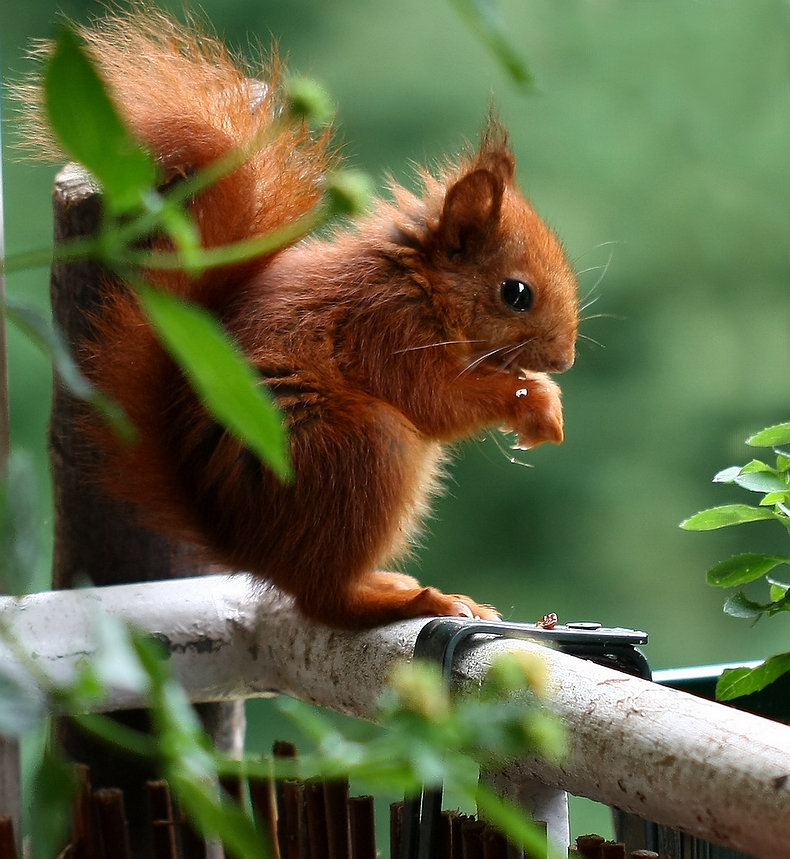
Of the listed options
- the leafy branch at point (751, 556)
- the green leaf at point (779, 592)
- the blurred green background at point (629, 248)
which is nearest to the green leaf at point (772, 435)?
the leafy branch at point (751, 556)

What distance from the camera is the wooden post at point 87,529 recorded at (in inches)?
42.6

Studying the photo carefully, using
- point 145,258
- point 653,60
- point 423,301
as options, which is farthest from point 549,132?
point 145,258

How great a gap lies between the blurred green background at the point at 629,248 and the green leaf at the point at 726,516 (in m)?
1.63

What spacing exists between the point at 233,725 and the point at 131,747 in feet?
3.73

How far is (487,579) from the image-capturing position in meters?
2.60

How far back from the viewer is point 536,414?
1068mm

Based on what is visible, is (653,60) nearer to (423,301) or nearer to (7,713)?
(423,301)

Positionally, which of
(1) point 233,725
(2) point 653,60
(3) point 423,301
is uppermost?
(2) point 653,60

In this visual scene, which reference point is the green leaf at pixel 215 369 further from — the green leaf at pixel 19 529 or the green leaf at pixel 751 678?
the green leaf at pixel 751 678

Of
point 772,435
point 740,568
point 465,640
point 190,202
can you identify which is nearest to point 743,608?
point 740,568

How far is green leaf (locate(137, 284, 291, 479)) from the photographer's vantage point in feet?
0.50

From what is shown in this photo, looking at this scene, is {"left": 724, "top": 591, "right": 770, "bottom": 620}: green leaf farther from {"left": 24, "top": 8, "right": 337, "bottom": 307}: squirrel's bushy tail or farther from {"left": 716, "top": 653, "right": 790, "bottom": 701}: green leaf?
{"left": 24, "top": 8, "right": 337, "bottom": 307}: squirrel's bushy tail

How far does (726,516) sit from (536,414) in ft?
0.77

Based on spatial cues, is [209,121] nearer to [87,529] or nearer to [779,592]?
[87,529]
